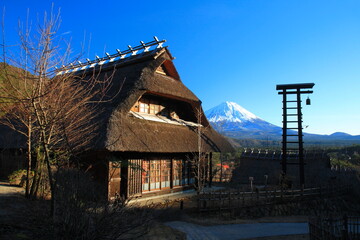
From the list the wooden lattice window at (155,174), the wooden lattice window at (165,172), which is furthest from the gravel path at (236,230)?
the wooden lattice window at (165,172)

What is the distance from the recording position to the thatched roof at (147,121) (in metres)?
10.6

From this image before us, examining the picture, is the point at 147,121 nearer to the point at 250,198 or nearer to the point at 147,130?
the point at 147,130

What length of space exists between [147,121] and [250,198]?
6288 millimetres

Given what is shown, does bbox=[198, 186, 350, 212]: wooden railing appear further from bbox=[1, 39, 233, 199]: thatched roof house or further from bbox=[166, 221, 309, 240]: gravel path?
bbox=[1, 39, 233, 199]: thatched roof house

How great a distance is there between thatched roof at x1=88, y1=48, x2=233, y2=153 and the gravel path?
3.70 meters

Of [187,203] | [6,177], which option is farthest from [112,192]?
[6,177]

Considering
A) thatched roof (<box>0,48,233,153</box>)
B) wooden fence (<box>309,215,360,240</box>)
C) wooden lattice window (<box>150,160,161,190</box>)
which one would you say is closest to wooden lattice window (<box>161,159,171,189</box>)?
wooden lattice window (<box>150,160,161,190</box>)

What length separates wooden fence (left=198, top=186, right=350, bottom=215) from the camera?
11742mm

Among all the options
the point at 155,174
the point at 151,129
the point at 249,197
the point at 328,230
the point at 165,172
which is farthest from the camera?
the point at 165,172

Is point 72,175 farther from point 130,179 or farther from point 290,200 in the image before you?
point 290,200

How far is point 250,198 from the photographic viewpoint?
12.6m

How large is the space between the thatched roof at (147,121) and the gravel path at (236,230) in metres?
3.70

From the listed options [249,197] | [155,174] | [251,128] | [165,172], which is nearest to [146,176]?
[155,174]

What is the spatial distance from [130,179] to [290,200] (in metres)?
8.68
